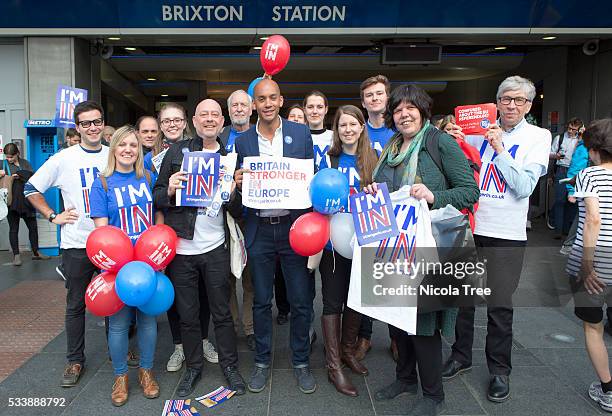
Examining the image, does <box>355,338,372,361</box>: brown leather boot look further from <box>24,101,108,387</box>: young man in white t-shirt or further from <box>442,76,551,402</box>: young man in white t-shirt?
<box>24,101,108,387</box>: young man in white t-shirt

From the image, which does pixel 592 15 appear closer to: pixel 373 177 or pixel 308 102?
pixel 308 102

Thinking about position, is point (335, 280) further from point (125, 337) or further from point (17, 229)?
point (17, 229)

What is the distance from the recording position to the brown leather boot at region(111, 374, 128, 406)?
321 cm

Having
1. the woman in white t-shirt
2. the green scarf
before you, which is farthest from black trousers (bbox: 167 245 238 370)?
the woman in white t-shirt

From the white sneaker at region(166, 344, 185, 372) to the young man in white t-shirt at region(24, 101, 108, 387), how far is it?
65 cm

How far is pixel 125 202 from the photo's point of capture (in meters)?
3.23

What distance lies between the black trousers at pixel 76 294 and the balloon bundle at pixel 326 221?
1.66 metres

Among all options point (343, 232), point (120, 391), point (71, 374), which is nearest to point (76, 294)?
point (71, 374)

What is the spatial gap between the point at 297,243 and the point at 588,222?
1841mm

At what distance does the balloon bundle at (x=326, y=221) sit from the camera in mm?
2885

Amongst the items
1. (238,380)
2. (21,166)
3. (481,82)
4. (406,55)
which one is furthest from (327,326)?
(481,82)

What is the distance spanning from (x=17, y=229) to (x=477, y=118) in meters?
6.83

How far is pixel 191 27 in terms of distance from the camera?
26.1 ft

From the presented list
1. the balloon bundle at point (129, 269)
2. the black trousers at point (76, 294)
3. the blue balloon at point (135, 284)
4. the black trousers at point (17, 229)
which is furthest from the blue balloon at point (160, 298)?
the black trousers at point (17, 229)
